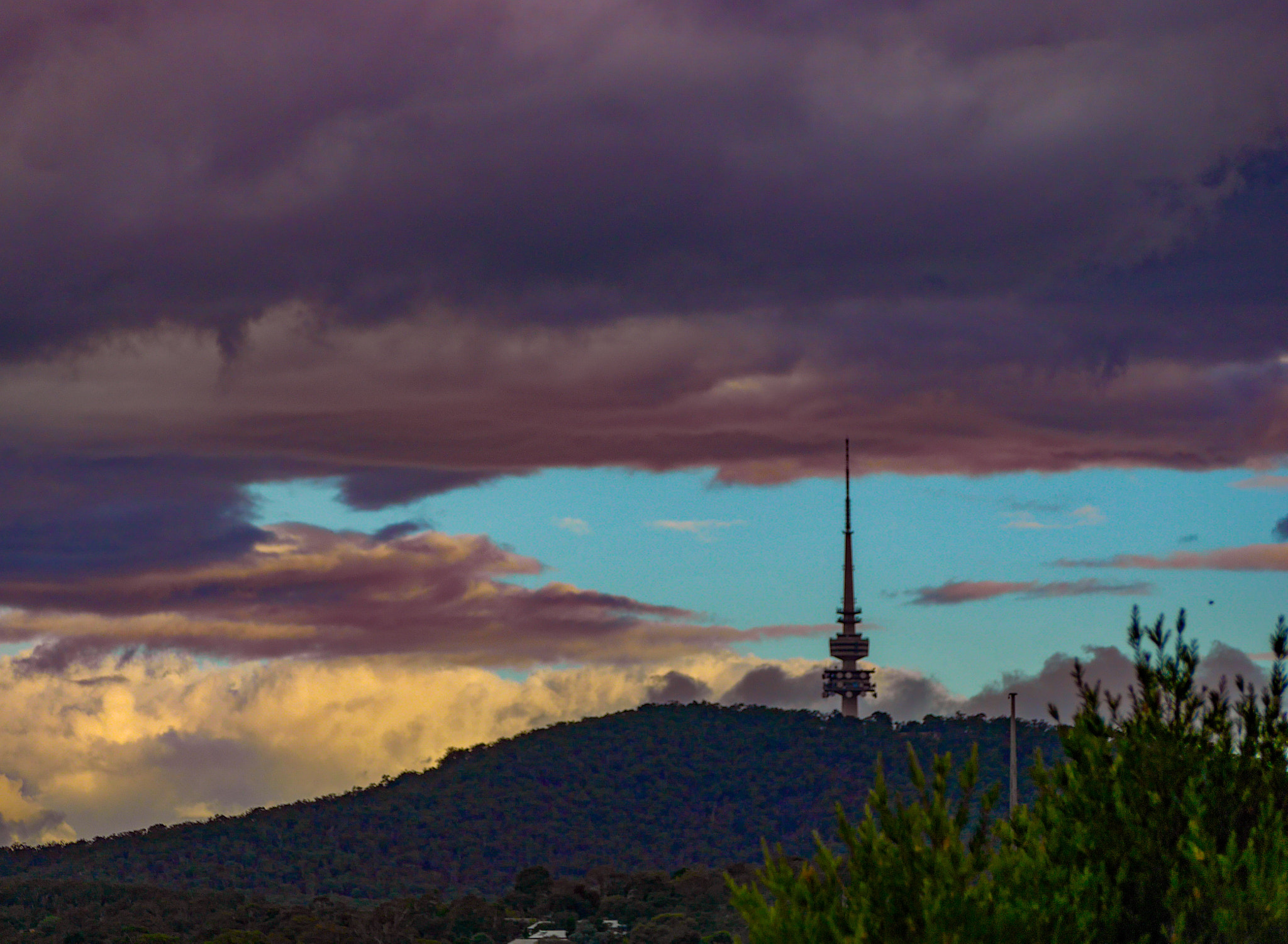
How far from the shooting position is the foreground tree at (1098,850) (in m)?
19.4

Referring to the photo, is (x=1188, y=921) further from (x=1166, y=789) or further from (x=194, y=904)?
(x=194, y=904)

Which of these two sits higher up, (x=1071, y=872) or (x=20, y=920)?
(x=1071, y=872)

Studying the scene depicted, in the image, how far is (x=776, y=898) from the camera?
20.0m

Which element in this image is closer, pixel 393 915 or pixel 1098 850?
pixel 1098 850

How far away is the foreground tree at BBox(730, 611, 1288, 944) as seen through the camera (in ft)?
63.8

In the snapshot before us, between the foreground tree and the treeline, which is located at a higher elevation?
the foreground tree

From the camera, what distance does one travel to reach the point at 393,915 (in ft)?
419

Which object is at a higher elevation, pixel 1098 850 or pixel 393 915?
pixel 1098 850

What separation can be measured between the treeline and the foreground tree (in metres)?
78.9

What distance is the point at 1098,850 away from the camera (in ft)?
78.8

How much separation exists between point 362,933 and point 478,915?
1410 centimetres

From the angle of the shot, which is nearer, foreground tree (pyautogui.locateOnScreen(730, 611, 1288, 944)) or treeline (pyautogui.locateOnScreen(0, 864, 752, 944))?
foreground tree (pyautogui.locateOnScreen(730, 611, 1288, 944))

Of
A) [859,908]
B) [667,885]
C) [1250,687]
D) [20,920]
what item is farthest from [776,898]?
[20,920]

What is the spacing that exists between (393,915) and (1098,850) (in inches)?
4371
